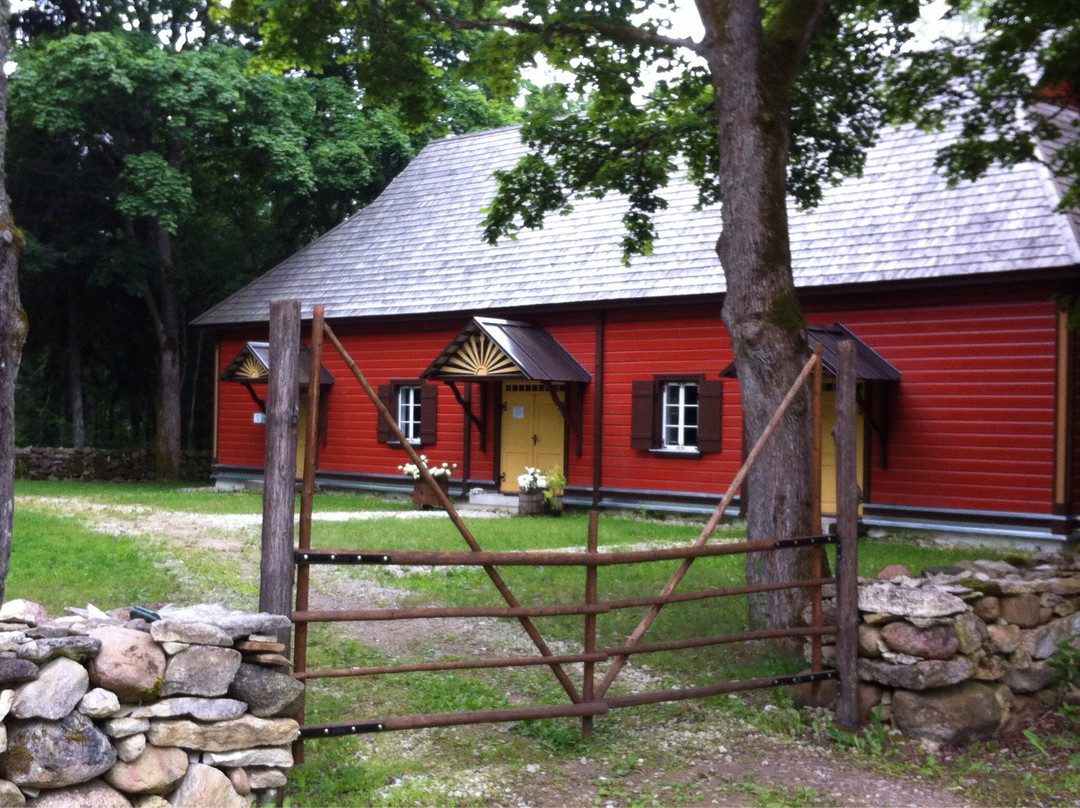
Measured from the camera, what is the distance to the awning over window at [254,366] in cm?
2133

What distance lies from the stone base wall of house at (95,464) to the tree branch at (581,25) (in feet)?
60.9

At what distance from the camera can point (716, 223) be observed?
18078 millimetres

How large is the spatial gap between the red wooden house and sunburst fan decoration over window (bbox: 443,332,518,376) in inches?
1.4

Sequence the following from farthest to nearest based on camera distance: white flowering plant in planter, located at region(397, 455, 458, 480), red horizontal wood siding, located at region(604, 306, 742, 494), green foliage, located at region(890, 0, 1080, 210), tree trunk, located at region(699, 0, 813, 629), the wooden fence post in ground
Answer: white flowering plant in planter, located at region(397, 455, 458, 480), red horizontal wood siding, located at region(604, 306, 742, 494), green foliage, located at region(890, 0, 1080, 210), tree trunk, located at region(699, 0, 813, 629), the wooden fence post in ground

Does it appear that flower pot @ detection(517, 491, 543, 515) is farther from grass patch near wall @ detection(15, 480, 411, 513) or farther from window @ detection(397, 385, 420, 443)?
window @ detection(397, 385, 420, 443)

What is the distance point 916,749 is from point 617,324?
12.2 metres

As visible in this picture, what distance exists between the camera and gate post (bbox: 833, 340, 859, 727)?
686cm

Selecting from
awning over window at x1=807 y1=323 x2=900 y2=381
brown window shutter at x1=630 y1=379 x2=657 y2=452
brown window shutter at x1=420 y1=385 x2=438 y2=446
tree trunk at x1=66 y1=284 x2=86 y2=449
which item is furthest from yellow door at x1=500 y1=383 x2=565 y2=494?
tree trunk at x1=66 y1=284 x2=86 y2=449

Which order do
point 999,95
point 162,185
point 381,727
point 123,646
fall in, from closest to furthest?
point 123,646 → point 381,727 → point 999,95 → point 162,185

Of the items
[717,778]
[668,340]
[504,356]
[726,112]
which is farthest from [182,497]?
[717,778]

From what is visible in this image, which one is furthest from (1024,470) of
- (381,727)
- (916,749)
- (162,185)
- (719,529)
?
(162,185)

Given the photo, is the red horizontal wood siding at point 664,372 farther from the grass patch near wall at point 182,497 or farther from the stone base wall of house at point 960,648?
the stone base wall of house at point 960,648

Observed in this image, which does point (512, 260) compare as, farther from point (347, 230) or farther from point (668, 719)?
→ point (668, 719)

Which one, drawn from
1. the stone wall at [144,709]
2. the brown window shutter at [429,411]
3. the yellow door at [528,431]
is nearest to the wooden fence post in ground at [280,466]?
the stone wall at [144,709]
